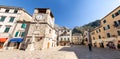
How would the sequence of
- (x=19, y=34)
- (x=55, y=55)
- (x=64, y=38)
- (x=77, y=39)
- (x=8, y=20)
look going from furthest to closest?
1. (x=77, y=39)
2. (x=64, y=38)
3. (x=8, y=20)
4. (x=19, y=34)
5. (x=55, y=55)

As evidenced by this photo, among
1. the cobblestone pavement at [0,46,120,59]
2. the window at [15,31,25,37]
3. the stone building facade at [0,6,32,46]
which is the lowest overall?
the cobblestone pavement at [0,46,120,59]

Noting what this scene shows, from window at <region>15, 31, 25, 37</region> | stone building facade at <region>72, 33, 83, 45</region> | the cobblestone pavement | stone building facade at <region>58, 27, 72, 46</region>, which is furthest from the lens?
stone building facade at <region>72, 33, 83, 45</region>

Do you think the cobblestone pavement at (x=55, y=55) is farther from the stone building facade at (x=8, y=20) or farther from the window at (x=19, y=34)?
the stone building facade at (x=8, y=20)

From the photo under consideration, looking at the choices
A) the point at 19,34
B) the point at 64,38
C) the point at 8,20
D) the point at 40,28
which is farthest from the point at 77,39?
the point at 8,20

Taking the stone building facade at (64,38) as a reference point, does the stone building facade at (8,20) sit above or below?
above

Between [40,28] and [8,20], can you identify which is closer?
[40,28]

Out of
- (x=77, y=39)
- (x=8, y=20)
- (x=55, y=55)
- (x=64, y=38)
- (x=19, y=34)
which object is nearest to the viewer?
(x=55, y=55)

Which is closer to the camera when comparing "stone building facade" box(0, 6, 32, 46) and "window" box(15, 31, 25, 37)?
"stone building facade" box(0, 6, 32, 46)

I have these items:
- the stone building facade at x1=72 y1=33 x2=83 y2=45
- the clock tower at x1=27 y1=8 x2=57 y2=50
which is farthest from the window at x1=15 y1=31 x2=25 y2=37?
the stone building facade at x1=72 y1=33 x2=83 y2=45

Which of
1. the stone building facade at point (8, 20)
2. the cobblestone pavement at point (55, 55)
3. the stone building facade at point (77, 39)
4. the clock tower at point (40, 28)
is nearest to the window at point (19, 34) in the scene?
the stone building facade at point (8, 20)

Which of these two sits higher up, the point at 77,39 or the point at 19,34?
the point at 19,34

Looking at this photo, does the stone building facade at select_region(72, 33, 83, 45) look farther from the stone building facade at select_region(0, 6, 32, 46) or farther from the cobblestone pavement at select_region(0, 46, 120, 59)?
the cobblestone pavement at select_region(0, 46, 120, 59)

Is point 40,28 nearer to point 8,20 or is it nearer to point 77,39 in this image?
point 8,20

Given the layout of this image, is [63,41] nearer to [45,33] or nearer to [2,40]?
[45,33]
